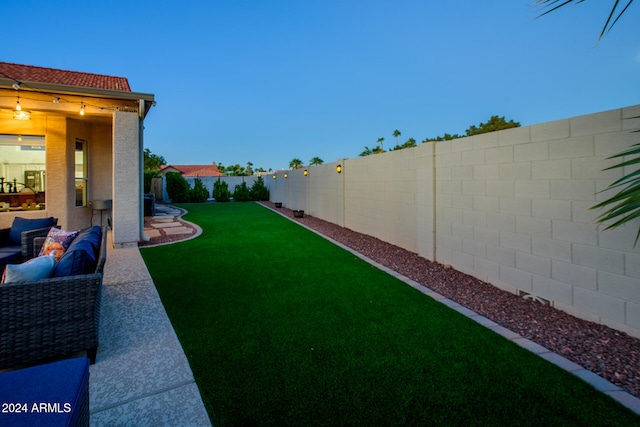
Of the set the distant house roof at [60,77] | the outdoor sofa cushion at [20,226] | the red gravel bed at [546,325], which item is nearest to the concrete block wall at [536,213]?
the red gravel bed at [546,325]

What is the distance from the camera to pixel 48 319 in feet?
8.54

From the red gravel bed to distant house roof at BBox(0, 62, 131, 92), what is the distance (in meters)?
8.04

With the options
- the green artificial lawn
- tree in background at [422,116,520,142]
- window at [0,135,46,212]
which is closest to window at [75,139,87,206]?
window at [0,135,46,212]

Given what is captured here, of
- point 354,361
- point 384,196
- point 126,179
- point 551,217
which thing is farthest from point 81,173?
point 551,217

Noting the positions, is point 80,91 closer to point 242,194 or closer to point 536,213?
point 536,213

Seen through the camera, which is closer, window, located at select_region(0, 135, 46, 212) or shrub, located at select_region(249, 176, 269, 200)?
window, located at select_region(0, 135, 46, 212)

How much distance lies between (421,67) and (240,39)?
32.4ft

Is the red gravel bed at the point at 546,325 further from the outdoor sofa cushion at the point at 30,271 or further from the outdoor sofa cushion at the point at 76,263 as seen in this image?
the outdoor sofa cushion at the point at 30,271

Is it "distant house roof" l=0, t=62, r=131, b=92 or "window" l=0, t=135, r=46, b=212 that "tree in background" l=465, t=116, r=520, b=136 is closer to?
"distant house roof" l=0, t=62, r=131, b=92

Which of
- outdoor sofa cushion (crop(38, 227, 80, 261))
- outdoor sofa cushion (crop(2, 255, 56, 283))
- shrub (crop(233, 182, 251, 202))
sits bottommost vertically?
outdoor sofa cushion (crop(2, 255, 56, 283))

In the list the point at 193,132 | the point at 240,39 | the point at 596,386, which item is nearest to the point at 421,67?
the point at 240,39

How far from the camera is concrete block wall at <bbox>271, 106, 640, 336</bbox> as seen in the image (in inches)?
119

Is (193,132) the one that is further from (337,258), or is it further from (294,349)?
(294,349)

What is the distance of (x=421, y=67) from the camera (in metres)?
16.5
